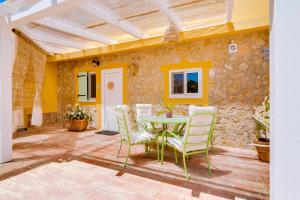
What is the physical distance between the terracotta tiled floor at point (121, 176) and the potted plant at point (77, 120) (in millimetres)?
1840

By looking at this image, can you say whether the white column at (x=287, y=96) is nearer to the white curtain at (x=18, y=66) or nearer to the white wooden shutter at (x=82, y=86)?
the white curtain at (x=18, y=66)

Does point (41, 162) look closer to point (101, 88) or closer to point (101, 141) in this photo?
point (101, 141)

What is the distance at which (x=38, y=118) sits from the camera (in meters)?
5.24

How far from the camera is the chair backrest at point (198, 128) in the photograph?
247cm

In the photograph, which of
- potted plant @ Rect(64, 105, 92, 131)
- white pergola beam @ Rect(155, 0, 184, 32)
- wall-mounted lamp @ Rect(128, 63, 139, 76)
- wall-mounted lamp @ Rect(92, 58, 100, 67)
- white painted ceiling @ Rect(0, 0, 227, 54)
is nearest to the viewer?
white pergola beam @ Rect(155, 0, 184, 32)

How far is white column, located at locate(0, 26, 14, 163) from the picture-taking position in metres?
2.99

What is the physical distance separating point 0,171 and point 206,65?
4339mm

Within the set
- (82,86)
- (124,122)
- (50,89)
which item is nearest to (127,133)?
(124,122)

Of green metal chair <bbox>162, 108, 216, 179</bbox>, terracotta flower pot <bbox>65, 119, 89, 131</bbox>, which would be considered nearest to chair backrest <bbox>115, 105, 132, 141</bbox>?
green metal chair <bbox>162, 108, 216, 179</bbox>

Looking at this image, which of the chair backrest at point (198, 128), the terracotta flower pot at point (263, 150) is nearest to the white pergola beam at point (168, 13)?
the chair backrest at point (198, 128)

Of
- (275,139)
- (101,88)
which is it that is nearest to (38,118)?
(101,88)

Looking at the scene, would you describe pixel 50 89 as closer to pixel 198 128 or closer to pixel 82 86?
pixel 82 86

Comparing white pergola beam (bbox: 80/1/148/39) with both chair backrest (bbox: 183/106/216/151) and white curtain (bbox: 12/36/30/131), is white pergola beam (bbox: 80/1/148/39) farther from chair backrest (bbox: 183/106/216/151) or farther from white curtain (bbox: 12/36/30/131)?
chair backrest (bbox: 183/106/216/151)

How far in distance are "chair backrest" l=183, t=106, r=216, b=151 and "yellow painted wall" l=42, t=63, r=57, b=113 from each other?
6103 millimetres
